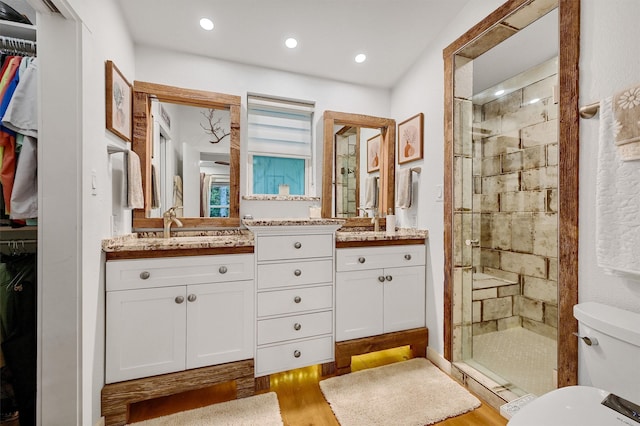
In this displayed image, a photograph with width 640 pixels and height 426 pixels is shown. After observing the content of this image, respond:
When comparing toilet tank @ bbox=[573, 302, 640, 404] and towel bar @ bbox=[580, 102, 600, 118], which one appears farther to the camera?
towel bar @ bbox=[580, 102, 600, 118]

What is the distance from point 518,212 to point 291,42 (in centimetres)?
259

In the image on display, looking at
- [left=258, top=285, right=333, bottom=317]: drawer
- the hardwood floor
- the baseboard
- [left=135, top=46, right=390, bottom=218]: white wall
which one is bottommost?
the hardwood floor

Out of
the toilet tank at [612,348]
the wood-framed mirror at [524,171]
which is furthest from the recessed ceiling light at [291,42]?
the toilet tank at [612,348]

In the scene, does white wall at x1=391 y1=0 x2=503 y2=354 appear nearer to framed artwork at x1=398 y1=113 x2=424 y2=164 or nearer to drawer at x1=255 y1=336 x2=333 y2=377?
framed artwork at x1=398 y1=113 x2=424 y2=164

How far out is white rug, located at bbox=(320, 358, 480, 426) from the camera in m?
1.48

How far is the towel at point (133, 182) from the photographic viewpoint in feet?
5.27

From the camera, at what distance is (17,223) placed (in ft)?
4.52

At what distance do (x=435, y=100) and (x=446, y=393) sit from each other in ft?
6.59

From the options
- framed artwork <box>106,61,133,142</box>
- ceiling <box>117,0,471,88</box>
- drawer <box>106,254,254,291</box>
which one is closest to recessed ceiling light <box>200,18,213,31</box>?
ceiling <box>117,0,471,88</box>

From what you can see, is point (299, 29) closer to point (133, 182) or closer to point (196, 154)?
point (196, 154)

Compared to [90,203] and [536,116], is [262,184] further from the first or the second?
[536,116]

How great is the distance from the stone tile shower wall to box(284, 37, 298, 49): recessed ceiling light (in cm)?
162

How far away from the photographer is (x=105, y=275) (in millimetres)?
1403

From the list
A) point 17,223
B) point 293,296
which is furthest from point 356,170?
point 17,223
